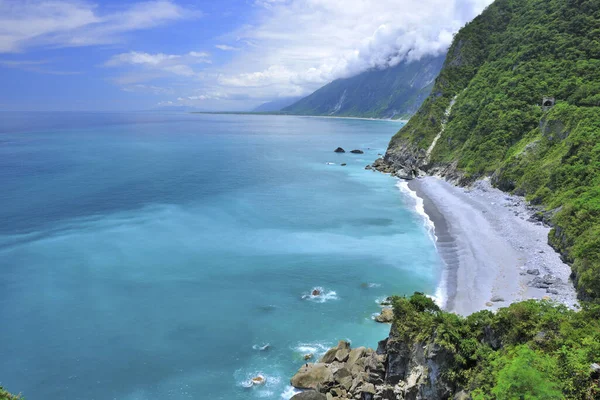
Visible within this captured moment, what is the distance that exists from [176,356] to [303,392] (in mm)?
12311

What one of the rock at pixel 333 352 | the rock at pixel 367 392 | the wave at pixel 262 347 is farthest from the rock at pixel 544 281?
the wave at pixel 262 347

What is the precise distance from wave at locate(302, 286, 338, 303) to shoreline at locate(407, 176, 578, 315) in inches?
438

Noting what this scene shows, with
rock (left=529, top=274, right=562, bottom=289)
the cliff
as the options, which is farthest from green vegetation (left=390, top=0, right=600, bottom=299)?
the cliff

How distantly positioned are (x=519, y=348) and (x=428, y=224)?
43.3 m

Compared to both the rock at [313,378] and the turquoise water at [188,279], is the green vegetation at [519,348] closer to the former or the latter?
the rock at [313,378]

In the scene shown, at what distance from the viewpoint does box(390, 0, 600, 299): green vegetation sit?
154ft

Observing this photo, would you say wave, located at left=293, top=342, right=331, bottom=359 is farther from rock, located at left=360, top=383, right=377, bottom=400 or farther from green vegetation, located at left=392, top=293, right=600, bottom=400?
green vegetation, located at left=392, top=293, right=600, bottom=400

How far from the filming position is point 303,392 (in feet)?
85.0

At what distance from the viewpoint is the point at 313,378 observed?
2792 centimetres

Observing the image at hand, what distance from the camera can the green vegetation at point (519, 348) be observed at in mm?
16031

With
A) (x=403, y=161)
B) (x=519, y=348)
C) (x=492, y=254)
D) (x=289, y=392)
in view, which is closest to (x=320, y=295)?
(x=289, y=392)

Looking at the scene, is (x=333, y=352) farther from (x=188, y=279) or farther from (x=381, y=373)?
(x=188, y=279)

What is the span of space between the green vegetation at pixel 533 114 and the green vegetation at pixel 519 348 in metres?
17.4

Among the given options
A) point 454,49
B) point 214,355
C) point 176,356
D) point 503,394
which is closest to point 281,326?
point 214,355
